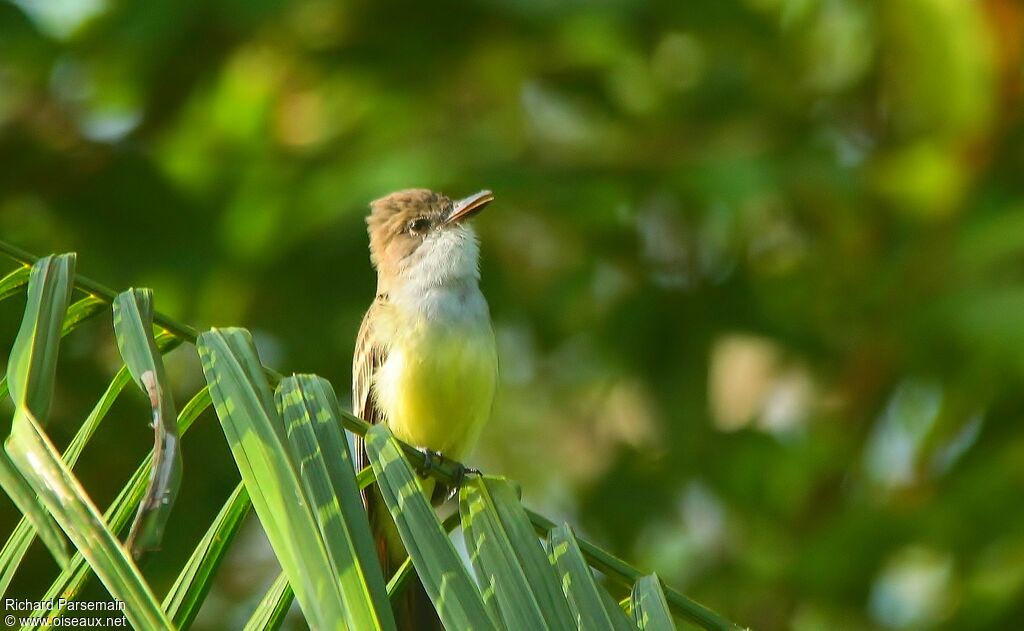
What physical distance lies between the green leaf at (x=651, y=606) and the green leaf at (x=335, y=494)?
0.54 m

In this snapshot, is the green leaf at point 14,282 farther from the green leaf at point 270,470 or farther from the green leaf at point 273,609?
the green leaf at point 273,609

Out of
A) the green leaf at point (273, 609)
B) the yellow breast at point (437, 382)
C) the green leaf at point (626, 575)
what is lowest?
the green leaf at point (273, 609)

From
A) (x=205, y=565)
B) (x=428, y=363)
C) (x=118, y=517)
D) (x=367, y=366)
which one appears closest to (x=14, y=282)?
(x=118, y=517)

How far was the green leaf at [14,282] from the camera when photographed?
2271mm

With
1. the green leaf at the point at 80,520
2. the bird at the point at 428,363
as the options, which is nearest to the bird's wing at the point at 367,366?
the bird at the point at 428,363

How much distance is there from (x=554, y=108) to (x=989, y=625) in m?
3.45

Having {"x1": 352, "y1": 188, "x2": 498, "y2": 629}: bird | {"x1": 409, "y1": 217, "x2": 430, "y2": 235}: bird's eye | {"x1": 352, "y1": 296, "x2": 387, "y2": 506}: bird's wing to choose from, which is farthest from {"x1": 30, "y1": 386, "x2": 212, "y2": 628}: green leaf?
{"x1": 409, "y1": 217, "x2": 430, "y2": 235}: bird's eye

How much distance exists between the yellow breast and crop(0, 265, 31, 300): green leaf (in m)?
2.25

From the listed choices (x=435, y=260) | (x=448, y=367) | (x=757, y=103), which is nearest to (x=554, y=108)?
(x=757, y=103)

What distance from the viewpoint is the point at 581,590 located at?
217 cm

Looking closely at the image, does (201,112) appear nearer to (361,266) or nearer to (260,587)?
(361,266)

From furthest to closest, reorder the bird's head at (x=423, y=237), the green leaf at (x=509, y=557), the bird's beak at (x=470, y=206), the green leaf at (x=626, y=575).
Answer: the bird's beak at (x=470, y=206) → the bird's head at (x=423, y=237) → the green leaf at (x=626, y=575) → the green leaf at (x=509, y=557)

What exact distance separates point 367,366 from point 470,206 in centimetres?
82

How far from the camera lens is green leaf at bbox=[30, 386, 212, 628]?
194cm
